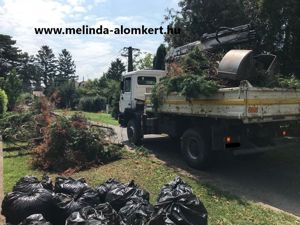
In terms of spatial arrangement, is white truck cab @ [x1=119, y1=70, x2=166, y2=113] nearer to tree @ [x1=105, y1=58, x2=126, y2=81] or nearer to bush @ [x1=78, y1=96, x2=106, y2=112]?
bush @ [x1=78, y1=96, x2=106, y2=112]

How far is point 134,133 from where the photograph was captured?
12281 mm

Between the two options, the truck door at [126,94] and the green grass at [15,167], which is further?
the truck door at [126,94]

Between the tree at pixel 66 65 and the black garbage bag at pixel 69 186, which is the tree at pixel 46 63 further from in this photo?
the black garbage bag at pixel 69 186

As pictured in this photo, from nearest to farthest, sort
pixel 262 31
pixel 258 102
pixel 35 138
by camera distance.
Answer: pixel 258 102 < pixel 35 138 < pixel 262 31

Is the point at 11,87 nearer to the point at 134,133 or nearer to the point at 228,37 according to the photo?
the point at 134,133

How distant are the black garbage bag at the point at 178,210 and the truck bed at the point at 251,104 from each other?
297 centimetres

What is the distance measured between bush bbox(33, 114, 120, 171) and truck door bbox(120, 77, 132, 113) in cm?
281

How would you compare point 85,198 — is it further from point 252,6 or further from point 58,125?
point 252,6

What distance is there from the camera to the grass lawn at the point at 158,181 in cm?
586

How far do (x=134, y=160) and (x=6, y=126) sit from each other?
713 cm

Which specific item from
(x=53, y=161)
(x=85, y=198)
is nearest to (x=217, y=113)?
(x=85, y=198)

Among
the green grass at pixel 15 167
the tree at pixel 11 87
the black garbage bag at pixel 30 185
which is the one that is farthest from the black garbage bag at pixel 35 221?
the tree at pixel 11 87

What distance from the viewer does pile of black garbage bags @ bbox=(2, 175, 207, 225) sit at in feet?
14.4

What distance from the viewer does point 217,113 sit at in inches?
313
